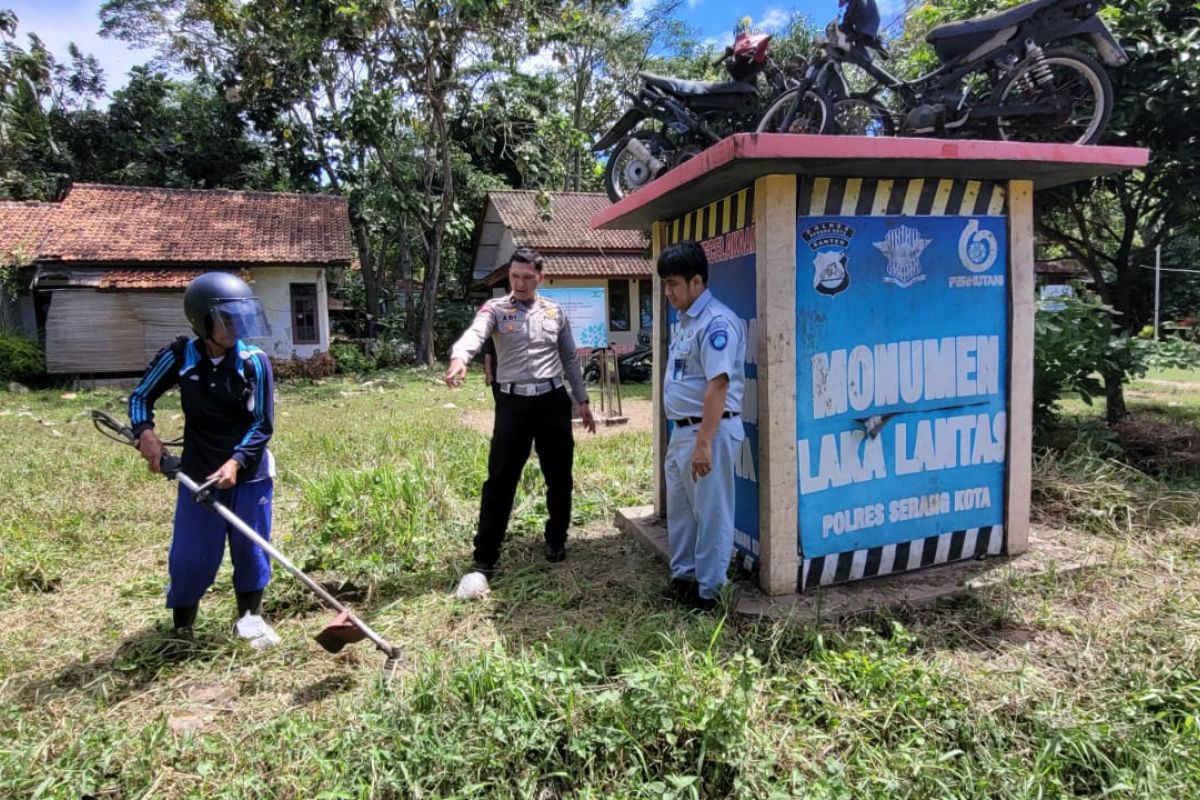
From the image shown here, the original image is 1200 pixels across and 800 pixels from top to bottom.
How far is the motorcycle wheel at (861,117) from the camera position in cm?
558

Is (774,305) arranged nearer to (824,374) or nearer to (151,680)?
(824,374)

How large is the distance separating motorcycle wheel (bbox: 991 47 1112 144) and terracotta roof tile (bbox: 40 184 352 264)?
15448mm

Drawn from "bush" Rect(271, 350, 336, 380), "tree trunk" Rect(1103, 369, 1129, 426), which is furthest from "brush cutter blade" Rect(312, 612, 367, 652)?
"bush" Rect(271, 350, 336, 380)

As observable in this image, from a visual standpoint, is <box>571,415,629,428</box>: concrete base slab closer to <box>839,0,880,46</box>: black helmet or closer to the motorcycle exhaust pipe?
the motorcycle exhaust pipe

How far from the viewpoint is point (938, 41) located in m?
5.38

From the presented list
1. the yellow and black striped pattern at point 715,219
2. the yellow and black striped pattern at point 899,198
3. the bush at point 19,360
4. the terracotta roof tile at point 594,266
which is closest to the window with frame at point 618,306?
the terracotta roof tile at point 594,266

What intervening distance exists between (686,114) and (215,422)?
13.7 feet

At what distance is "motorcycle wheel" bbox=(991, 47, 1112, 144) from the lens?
4.96m

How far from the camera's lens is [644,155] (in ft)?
18.5

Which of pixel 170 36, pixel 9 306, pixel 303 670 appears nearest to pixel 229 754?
pixel 303 670

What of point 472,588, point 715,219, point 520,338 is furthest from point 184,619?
point 715,219

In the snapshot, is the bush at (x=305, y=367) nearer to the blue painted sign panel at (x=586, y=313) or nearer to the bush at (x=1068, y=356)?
the blue painted sign panel at (x=586, y=313)

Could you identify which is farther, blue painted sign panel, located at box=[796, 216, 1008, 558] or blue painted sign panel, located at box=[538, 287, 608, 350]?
blue painted sign panel, located at box=[538, 287, 608, 350]

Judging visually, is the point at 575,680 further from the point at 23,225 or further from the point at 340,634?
the point at 23,225
